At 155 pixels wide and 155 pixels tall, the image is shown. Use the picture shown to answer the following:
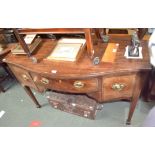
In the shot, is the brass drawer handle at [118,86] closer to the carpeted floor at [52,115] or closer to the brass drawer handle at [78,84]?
the brass drawer handle at [78,84]

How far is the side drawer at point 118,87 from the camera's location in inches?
42.2

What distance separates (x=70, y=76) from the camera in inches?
41.3

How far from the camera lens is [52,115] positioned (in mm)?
1710

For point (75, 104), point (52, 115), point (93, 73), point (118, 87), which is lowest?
point (52, 115)

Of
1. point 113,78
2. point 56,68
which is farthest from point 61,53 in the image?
point 113,78

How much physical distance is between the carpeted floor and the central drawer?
1.70ft

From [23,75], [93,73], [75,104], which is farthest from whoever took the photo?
[75,104]

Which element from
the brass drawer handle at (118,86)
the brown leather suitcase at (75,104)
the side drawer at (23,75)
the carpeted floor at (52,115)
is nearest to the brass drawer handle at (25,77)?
the side drawer at (23,75)

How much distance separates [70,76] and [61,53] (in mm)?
211

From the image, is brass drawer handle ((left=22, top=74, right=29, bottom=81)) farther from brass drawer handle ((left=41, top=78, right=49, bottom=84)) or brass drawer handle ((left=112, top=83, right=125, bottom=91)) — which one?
brass drawer handle ((left=112, top=83, right=125, bottom=91))

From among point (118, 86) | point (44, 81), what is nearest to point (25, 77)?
point (44, 81)

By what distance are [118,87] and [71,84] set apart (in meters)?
0.32

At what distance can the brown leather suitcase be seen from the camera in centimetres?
150

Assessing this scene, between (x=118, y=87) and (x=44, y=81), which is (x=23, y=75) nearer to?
(x=44, y=81)
